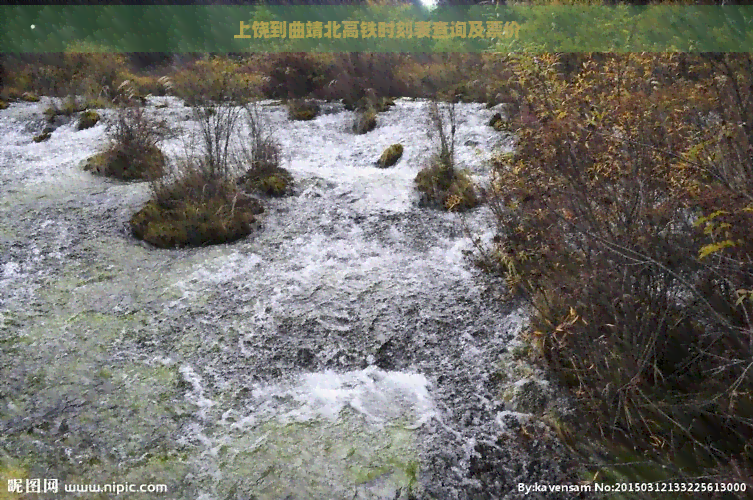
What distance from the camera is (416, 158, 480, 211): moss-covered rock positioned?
218 inches

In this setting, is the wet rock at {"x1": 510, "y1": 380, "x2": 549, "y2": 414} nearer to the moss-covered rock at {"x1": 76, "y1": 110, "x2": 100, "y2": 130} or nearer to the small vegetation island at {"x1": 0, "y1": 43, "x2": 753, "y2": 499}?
the small vegetation island at {"x1": 0, "y1": 43, "x2": 753, "y2": 499}

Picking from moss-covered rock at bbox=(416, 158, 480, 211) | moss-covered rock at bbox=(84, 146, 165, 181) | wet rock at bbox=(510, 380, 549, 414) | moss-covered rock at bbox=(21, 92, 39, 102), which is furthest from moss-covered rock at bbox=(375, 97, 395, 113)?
moss-covered rock at bbox=(21, 92, 39, 102)

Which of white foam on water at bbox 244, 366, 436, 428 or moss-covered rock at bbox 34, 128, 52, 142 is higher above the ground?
moss-covered rock at bbox 34, 128, 52, 142

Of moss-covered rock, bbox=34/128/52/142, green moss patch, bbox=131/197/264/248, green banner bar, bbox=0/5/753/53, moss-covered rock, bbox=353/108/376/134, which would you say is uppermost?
green banner bar, bbox=0/5/753/53

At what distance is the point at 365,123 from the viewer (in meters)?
8.47

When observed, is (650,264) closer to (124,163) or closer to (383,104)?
(124,163)

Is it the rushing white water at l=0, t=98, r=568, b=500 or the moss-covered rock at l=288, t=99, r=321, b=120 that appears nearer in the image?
the rushing white water at l=0, t=98, r=568, b=500

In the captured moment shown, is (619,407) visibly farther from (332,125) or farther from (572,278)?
(332,125)

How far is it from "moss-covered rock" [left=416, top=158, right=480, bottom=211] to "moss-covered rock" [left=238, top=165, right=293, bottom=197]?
163 centimetres

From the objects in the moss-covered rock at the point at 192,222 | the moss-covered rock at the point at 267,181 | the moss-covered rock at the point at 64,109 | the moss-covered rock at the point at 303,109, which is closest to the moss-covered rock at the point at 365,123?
the moss-covered rock at the point at 303,109

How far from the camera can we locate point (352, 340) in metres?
3.73

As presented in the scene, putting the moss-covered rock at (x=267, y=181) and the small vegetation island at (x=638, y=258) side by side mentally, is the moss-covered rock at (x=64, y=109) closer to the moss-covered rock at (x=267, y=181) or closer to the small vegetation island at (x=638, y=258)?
the moss-covered rock at (x=267, y=181)

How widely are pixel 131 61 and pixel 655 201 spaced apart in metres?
15.8

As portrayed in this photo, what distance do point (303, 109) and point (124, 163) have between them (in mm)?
3685
